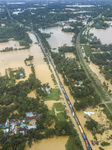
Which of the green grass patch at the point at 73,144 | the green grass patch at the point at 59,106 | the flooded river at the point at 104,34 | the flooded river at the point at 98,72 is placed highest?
the flooded river at the point at 104,34

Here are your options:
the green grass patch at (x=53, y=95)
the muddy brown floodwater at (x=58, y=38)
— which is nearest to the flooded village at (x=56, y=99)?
the green grass patch at (x=53, y=95)

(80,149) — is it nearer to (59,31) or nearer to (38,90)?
(38,90)

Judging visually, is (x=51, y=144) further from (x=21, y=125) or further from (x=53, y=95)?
(x=53, y=95)

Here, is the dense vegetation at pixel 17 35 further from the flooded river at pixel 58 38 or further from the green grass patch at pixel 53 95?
the green grass patch at pixel 53 95

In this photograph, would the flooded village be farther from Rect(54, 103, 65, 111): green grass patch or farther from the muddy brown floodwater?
the muddy brown floodwater

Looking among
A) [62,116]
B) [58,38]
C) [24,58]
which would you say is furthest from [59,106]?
[58,38]

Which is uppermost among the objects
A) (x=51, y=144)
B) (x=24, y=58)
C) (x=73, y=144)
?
(x=24, y=58)

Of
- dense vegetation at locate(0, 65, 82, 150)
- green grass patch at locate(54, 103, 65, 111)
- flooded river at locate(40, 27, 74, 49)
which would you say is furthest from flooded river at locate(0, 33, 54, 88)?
flooded river at locate(40, 27, 74, 49)
